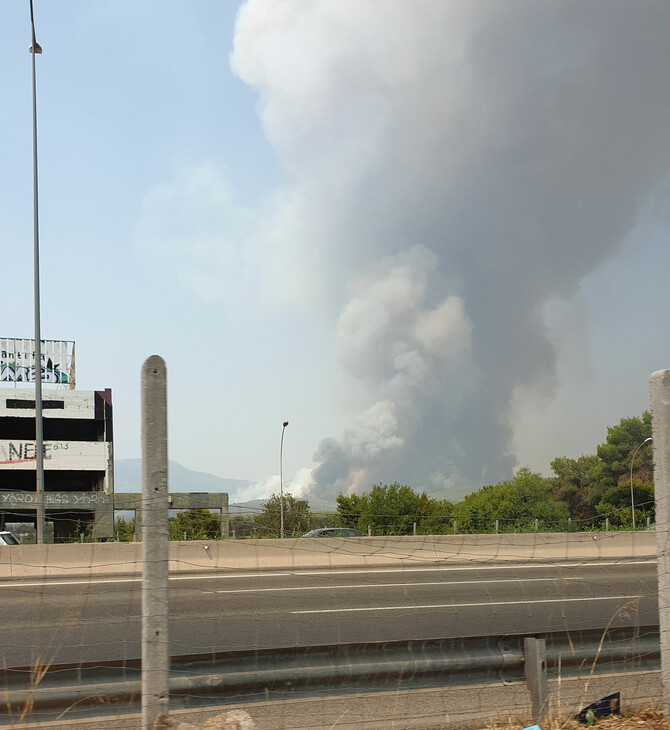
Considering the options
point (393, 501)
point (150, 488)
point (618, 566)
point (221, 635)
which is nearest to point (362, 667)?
point (150, 488)

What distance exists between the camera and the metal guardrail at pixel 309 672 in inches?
154

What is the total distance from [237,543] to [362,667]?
1558cm

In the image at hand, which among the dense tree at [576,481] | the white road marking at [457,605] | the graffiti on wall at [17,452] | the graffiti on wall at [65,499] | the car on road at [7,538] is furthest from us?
the dense tree at [576,481]

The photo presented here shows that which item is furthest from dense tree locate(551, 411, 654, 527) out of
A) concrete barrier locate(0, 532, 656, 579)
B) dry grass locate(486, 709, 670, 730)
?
dry grass locate(486, 709, 670, 730)

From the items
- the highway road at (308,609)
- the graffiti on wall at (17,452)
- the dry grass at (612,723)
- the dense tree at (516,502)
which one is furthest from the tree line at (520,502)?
the dry grass at (612,723)

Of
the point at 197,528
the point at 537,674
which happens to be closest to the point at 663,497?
the point at 537,674

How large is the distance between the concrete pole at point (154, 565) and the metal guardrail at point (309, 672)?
158 mm

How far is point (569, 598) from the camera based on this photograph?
44.1 ft

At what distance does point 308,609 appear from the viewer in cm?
1188

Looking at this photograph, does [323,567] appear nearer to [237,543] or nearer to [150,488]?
[237,543]

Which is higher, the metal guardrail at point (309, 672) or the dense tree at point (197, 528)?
the metal guardrail at point (309, 672)

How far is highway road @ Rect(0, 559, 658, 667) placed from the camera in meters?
9.25

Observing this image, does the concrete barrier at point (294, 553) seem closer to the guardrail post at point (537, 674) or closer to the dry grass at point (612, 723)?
the dry grass at point (612, 723)

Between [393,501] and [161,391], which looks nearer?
[161,391]
